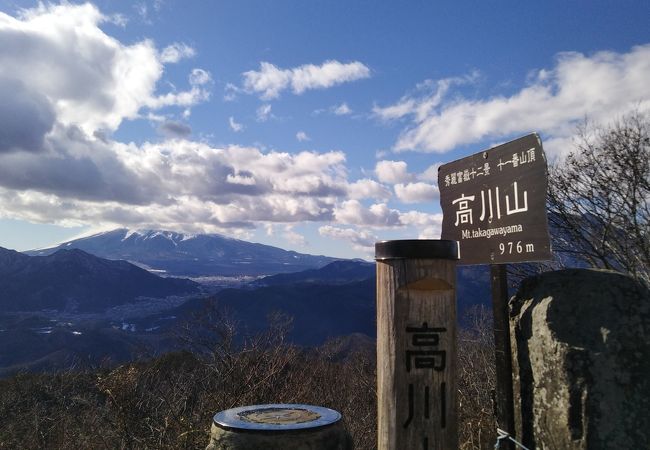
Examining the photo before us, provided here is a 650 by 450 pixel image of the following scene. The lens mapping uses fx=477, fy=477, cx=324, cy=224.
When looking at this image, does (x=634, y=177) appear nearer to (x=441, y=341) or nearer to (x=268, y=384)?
(x=268, y=384)

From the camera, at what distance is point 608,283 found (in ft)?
12.9

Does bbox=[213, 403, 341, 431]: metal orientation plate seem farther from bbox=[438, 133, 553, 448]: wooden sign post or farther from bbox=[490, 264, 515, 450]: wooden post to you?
bbox=[438, 133, 553, 448]: wooden sign post

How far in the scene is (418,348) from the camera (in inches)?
132

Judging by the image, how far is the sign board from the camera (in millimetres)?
3693

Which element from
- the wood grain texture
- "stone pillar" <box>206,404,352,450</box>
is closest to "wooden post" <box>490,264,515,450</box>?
the wood grain texture

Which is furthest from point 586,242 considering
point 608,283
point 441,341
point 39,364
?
point 39,364

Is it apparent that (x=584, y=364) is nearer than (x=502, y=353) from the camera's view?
Yes

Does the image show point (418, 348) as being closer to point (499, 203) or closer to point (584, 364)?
point (584, 364)

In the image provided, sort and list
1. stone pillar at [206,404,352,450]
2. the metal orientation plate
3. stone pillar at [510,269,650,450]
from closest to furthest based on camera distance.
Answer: stone pillar at [510,269,650,450] < stone pillar at [206,404,352,450] < the metal orientation plate

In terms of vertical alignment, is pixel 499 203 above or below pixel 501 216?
above

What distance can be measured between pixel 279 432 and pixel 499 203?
9.10 feet

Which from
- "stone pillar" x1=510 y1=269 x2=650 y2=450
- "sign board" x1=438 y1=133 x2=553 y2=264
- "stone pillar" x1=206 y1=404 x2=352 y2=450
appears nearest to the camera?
"stone pillar" x1=510 y1=269 x2=650 y2=450

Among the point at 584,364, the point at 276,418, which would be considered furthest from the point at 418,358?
the point at 276,418

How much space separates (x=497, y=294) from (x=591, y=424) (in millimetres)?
1170
